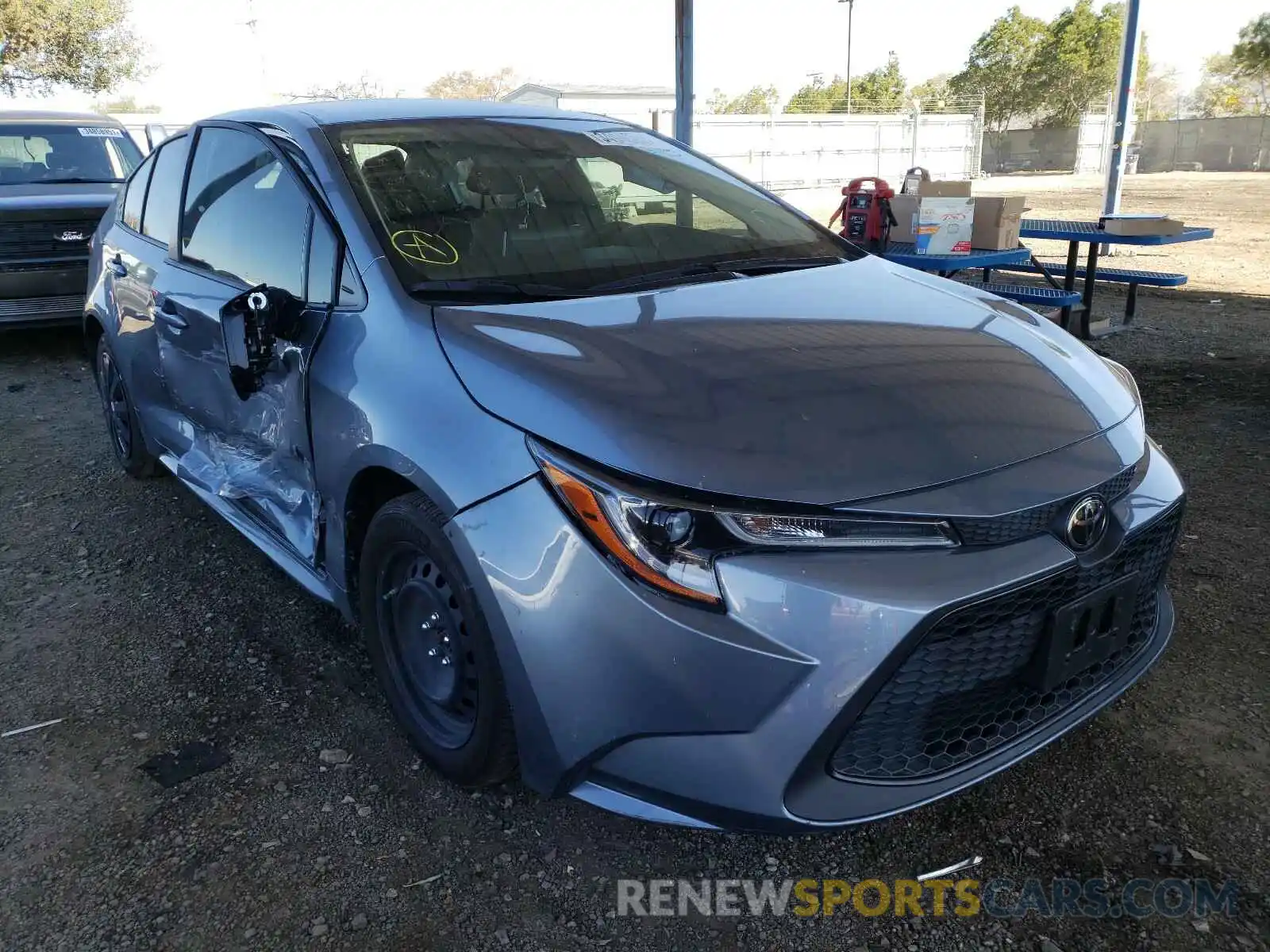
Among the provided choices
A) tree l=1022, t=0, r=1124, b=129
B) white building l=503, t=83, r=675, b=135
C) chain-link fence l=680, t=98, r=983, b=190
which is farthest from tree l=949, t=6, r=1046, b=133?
chain-link fence l=680, t=98, r=983, b=190

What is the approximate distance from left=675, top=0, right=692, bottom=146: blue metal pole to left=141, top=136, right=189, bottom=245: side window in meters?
3.84

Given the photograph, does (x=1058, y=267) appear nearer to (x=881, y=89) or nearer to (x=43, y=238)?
(x=43, y=238)

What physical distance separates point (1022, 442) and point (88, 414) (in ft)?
18.3

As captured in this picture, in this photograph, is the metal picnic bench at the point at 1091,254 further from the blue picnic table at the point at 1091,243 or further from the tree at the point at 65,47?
the tree at the point at 65,47

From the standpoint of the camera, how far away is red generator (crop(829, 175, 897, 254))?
711 cm

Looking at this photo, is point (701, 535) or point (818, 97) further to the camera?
point (818, 97)

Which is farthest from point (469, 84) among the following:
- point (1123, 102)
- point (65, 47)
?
point (1123, 102)

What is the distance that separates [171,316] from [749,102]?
258 ft

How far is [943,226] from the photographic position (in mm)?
6359

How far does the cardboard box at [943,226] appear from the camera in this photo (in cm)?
634

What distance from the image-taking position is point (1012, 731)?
1.95 meters

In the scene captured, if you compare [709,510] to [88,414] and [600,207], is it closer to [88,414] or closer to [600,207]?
[600,207]

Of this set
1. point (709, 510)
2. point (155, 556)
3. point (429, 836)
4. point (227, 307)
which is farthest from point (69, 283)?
point (709, 510)

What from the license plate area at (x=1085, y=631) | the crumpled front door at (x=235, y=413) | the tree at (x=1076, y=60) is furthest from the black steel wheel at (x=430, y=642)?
the tree at (x=1076, y=60)
